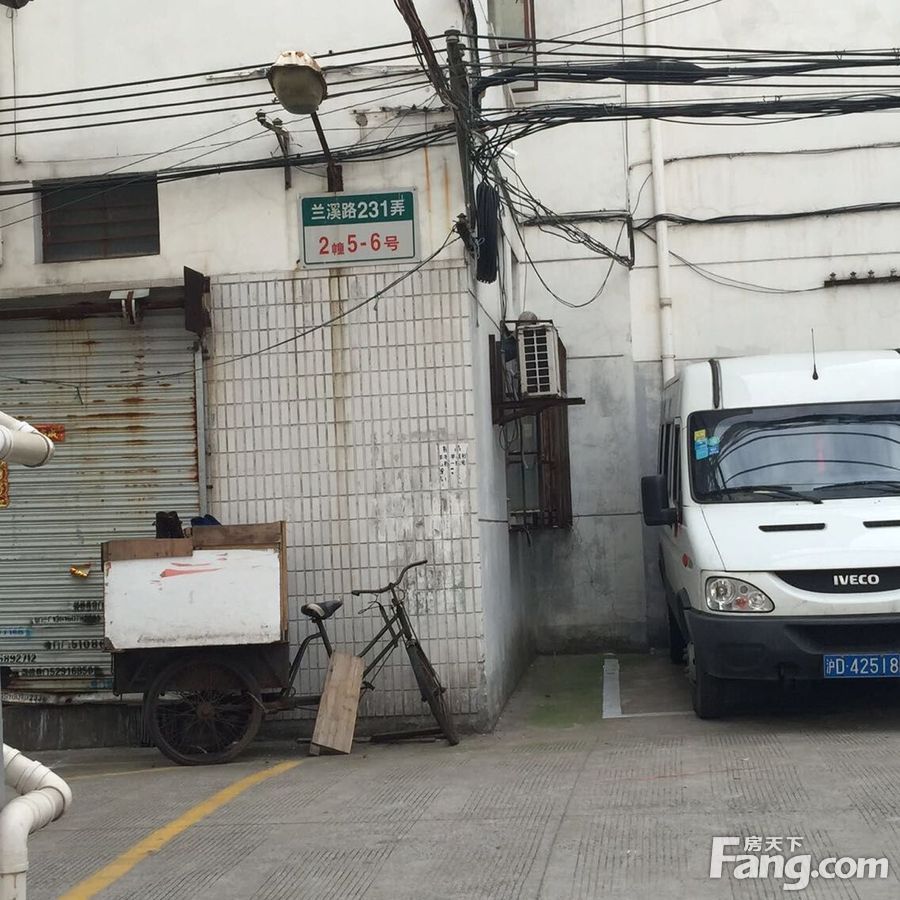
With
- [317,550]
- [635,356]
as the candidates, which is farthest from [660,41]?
[317,550]

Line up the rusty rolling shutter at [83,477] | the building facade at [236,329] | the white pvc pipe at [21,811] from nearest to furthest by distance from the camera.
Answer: the white pvc pipe at [21,811] < the building facade at [236,329] < the rusty rolling shutter at [83,477]

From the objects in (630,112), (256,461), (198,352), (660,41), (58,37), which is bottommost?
(256,461)

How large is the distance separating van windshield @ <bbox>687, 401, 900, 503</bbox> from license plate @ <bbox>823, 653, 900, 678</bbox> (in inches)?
48.8

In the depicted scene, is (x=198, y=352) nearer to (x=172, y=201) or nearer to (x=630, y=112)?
(x=172, y=201)

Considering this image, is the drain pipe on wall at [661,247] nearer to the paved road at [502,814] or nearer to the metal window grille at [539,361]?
the metal window grille at [539,361]

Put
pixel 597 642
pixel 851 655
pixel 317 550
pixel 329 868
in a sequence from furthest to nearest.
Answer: pixel 597 642 → pixel 317 550 → pixel 851 655 → pixel 329 868

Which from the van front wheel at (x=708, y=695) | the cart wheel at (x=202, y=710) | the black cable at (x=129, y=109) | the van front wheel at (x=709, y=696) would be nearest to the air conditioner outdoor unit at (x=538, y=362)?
the van front wheel at (x=708, y=695)

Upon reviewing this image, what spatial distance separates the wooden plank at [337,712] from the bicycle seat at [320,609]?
0.36 m

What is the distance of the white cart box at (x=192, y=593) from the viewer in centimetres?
813

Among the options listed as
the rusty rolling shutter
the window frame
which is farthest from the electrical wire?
the rusty rolling shutter

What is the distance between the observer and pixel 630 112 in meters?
9.13

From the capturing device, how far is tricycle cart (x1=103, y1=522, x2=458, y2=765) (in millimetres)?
8148

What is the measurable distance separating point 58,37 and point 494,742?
6.17m

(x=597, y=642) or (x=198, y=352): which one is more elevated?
(x=198, y=352)
